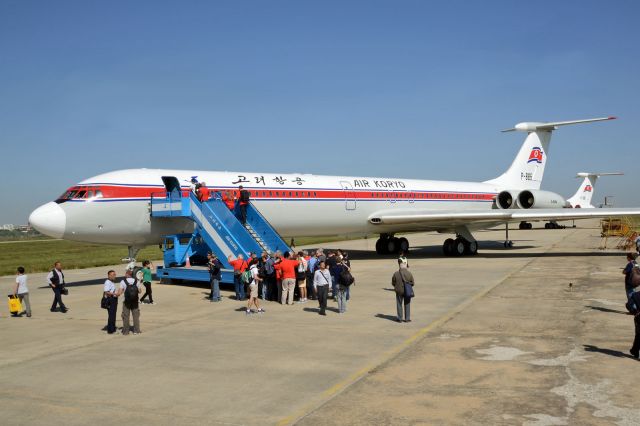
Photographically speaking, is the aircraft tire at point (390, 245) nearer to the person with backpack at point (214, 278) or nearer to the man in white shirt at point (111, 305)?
the person with backpack at point (214, 278)

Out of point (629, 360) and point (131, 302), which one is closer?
point (629, 360)

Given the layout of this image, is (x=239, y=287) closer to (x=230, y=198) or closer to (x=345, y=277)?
(x=345, y=277)

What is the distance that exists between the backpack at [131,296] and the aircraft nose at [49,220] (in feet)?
25.7

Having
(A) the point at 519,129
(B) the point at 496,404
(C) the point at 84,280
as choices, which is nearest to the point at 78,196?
(C) the point at 84,280

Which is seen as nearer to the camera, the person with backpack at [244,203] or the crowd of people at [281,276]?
the crowd of people at [281,276]

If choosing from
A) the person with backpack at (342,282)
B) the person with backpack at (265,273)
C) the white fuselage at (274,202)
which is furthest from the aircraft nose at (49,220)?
the person with backpack at (342,282)

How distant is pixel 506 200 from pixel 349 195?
13.2 meters

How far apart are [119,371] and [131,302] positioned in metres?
2.82

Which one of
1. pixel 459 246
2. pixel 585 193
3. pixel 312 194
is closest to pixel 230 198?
pixel 312 194

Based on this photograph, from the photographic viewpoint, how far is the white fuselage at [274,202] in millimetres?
18562

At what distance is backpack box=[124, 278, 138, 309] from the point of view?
37.3 feet

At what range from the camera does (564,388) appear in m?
7.45

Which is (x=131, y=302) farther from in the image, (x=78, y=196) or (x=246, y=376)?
(x=78, y=196)

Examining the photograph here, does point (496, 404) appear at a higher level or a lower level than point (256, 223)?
lower
